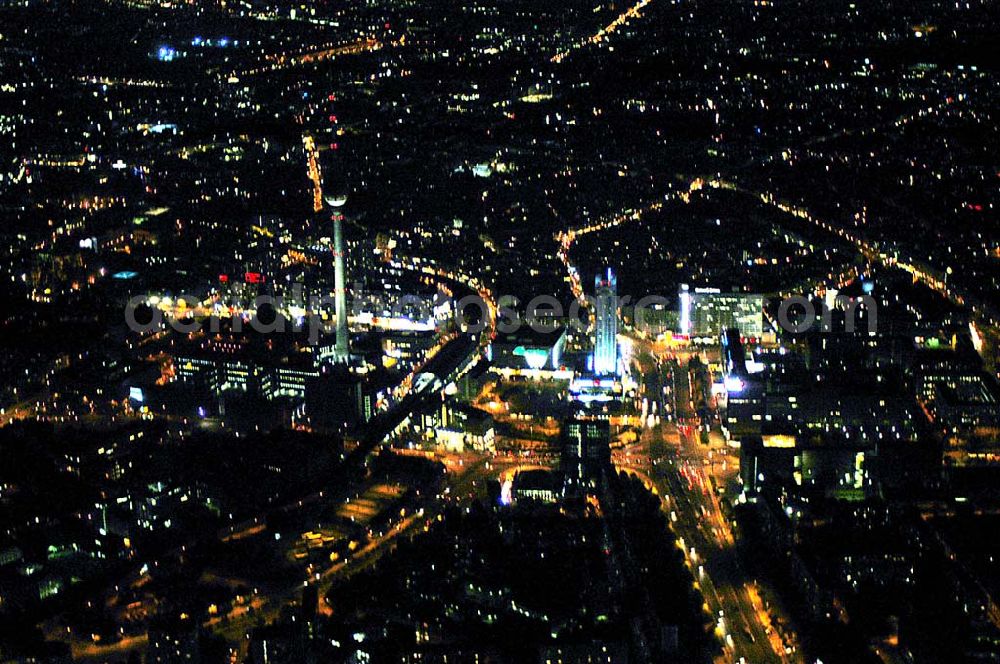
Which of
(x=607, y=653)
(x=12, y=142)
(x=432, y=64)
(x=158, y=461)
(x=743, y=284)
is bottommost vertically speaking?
(x=607, y=653)

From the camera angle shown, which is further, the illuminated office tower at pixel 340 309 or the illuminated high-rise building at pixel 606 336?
the illuminated office tower at pixel 340 309

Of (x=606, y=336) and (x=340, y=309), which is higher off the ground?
(x=340, y=309)

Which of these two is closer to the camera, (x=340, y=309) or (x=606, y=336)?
(x=606, y=336)

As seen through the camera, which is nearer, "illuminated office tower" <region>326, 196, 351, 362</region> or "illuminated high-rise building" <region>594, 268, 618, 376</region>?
"illuminated high-rise building" <region>594, 268, 618, 376</region>

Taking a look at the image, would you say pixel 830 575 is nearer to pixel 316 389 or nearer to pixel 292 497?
pixel 292 497

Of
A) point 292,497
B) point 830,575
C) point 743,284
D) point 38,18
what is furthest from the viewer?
point 38,18

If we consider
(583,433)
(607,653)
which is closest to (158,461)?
(583,433)

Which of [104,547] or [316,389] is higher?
[316,389]

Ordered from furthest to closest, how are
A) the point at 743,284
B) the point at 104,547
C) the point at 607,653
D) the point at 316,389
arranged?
the point at 743,284 < the point at 316,389 < the point at 104,547 < the point at 607,653

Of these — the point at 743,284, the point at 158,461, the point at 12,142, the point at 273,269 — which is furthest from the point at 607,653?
the point at 12,142

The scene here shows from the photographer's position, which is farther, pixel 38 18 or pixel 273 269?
Result: pixel 38 18
